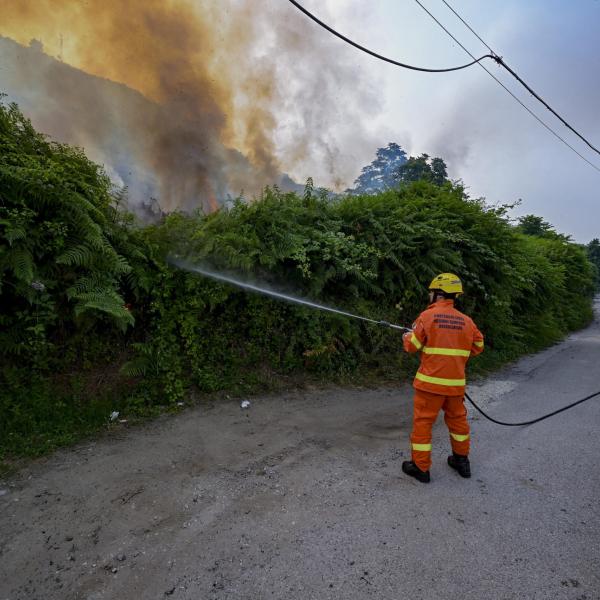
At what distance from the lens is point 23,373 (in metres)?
3.77

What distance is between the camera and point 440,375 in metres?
3.32

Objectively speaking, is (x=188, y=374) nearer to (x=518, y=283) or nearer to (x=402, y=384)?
(x=402, y=384)

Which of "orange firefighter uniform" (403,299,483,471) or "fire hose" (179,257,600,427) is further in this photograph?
"fire hose" (179,257,600,427)

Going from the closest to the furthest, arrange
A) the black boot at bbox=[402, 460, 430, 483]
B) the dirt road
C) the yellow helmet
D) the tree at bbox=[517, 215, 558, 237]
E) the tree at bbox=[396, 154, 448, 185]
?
1. the dirt road
2. the black boot at bbox=[402, 460, 430, 483]
3. the yellow helmet
4. the tree at bbox=[517, 215, 558, 237]
5. the tree at bbox=[396, 154, 448, 185]

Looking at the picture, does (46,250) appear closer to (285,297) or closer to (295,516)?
(285,297)

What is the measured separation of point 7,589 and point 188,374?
2796 millimetres

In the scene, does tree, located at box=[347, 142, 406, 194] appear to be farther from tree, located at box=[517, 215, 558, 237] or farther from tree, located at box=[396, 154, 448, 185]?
tree, located at box=[517, 215, 558, 237]

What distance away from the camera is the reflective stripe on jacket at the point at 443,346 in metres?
3.31

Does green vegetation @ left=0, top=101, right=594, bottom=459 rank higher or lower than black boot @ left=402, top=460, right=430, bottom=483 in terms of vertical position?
higher

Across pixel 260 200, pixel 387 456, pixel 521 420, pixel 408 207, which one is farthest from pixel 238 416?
pixel 408 207

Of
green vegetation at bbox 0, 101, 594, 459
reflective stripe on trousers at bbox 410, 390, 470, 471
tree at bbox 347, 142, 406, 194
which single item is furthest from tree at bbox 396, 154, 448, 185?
reflective stripe on trousers at bbox 410, 390, 470, 471

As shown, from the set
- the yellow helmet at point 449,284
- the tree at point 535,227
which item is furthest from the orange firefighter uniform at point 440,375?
the tree at point 535,227

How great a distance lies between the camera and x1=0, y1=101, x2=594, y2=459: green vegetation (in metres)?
3.59

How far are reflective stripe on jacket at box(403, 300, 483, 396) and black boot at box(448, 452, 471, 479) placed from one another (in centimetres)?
64
